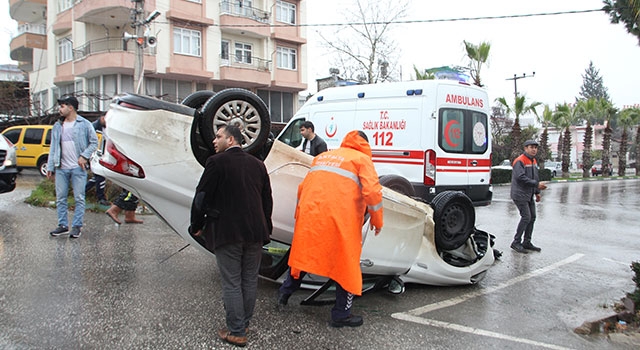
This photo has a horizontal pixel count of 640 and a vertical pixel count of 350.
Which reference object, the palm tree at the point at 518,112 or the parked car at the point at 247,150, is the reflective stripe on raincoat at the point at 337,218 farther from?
Result: the palm tree at the point at 518,112

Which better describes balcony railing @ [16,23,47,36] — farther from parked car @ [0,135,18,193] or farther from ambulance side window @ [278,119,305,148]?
ambulance side window @ [278,119,305,148]

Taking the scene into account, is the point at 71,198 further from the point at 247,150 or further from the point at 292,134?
the point at 247,150

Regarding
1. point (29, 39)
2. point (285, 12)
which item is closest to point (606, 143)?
point (285, 12)

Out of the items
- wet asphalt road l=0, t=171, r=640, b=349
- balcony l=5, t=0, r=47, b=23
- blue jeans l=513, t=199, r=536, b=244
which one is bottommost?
wet asphalt road l=0, t=171, r=640, b=349

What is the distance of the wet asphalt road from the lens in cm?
361

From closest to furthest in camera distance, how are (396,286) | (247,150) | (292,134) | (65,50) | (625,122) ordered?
1. (247,150)
2. (396,286)
3. (292,134)
4. (65,50)
5. (625,122)

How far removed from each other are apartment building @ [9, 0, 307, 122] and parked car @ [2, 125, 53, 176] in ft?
19.1

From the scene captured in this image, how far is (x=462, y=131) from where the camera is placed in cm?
826

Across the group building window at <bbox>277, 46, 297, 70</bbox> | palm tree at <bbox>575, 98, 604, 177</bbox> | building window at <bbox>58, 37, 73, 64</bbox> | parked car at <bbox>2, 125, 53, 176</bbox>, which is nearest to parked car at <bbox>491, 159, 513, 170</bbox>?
palm tree at <bbox>575, 98, 604, 177</bbox>

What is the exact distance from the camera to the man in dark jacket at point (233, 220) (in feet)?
11.3

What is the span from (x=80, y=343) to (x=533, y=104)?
26.9 meters

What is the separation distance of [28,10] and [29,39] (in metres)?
3.43

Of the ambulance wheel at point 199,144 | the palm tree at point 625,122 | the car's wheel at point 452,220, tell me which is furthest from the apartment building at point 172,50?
the palm tree at point 625,122

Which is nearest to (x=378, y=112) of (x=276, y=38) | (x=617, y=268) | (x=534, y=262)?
(x=534, y=262)
